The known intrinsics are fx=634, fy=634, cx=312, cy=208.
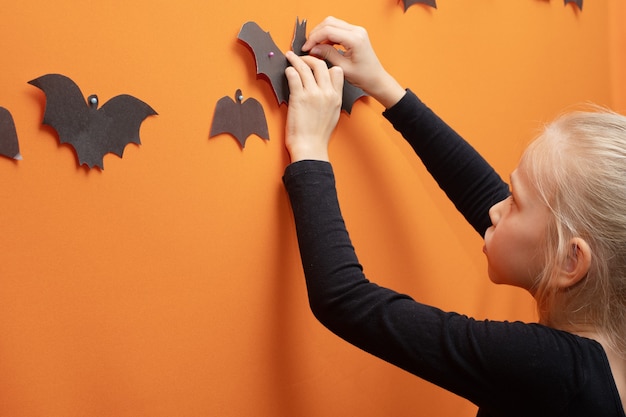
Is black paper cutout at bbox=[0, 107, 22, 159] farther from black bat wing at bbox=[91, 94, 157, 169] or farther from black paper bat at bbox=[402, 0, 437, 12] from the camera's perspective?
black paper bat at bbox=[402, 0, 437, 12]

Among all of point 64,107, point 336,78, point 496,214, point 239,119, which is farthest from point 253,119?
point 496,214

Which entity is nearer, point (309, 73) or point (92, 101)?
point (92, 101)

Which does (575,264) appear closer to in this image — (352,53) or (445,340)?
(445,340)

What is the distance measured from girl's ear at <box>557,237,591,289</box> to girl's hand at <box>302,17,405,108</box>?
340 mm

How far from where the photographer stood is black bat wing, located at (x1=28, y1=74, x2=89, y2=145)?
64cm

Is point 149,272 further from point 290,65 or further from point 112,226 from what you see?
point 290,65

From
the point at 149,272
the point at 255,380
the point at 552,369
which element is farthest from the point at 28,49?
the point at 552,369

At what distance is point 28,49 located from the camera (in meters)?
0.64

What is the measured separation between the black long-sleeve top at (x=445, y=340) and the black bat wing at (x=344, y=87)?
150 millimetres

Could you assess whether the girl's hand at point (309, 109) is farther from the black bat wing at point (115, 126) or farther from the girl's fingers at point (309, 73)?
the black bat wing at point (115, 126)

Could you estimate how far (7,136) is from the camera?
63 centimetres

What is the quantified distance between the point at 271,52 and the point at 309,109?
0.29ft

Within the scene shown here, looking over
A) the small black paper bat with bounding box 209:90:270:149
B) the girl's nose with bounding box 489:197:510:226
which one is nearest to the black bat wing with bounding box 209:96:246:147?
the small black paper bat with bounding box 209:90:270:149

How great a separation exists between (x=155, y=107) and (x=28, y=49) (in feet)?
0.49
